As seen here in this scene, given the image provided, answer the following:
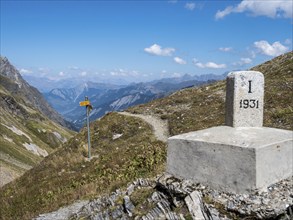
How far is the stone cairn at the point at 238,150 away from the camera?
11016 mm

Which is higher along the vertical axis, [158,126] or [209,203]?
[209,203]

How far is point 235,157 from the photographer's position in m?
11.2

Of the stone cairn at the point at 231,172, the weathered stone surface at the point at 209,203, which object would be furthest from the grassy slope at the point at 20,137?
the stone cairn at the point at 231,172

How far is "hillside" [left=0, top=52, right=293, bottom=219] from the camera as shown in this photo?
21.6 metres

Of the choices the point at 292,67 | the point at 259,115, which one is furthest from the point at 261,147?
the point at 292,67

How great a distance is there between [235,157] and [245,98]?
2.31 m

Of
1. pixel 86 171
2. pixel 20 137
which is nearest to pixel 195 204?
pixel 86 171

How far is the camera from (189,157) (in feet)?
41.4

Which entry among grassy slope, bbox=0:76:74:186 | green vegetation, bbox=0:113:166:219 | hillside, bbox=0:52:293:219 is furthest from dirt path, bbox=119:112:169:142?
grassy slope, bbox=0:76:74:186

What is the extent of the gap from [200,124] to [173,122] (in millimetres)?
4744

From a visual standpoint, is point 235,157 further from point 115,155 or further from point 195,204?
point 115,155

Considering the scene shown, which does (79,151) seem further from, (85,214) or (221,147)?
(221,147)

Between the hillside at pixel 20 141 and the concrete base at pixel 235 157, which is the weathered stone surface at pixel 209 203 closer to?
the concrete base at pixel 235 157

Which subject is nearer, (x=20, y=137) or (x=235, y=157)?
(x=235, y=157)
